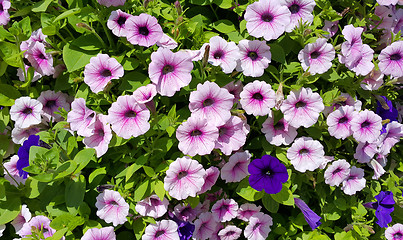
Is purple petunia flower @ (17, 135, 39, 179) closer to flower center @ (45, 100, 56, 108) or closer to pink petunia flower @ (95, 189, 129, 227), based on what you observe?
flower center @ (45, 100, 56, 108)

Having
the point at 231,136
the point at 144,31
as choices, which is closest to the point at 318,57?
the point at 231,136

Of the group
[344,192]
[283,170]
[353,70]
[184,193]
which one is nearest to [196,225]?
[184,193]

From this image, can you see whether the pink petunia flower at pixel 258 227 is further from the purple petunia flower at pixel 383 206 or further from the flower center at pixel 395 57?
the flower center at pixel 395 57

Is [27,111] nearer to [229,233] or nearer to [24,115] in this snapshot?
[24,115]

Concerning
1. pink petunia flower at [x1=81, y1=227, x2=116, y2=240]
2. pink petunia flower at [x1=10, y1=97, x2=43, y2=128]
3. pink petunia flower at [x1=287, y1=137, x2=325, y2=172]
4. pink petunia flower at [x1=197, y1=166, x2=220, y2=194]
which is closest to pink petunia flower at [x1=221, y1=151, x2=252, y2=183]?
pink petunia flower at [x1=197, y1=166, x2=220, y2=194]

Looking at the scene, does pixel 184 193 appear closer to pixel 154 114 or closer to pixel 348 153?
pixel 154 114

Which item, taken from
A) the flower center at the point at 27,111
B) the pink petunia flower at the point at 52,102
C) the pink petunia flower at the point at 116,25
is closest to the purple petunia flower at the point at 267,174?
the pink petunia flower at the point at 116,25
